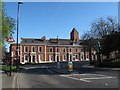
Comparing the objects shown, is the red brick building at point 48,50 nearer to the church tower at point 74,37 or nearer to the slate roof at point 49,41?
the slate roof at point 49,41

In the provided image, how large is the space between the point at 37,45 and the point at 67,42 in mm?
16253

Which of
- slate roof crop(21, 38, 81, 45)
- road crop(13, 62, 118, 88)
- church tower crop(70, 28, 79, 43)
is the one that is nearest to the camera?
road crop(13, 62, 118, 88)

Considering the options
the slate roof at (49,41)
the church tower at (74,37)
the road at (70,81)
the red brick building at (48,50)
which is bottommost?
the road at (70,81)

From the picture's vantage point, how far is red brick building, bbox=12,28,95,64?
113250 millimetres

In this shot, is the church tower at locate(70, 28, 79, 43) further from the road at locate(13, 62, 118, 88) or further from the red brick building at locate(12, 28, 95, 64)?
the road at locate(13, 62, 118, 88)

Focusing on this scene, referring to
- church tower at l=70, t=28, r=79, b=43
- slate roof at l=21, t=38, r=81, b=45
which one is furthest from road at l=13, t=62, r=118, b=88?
church tower at l=70, t=28, r=79, b=43

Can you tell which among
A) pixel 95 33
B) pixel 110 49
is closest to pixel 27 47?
pixel 95 33

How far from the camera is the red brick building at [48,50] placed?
372 ft

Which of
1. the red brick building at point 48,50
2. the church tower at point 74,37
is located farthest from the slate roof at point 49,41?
A: the church tower at point 74,37

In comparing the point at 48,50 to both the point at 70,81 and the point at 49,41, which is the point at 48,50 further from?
the point at 70,81

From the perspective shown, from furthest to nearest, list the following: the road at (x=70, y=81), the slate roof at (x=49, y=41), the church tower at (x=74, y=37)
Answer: the church tower at (x=74, y=37), the slate roof at (x=49, y=41), the road at (x=70, y=81)

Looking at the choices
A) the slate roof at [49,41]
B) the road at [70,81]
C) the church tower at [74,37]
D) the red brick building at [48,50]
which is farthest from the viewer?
the church tower at [74,37]

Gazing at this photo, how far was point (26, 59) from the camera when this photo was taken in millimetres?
113188

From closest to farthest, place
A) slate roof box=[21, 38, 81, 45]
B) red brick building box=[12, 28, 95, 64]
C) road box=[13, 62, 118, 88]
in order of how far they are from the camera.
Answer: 1. road box=[13, 62, 118, 88]
2. red brick building box=[12, 28, 95, 64]
3. slate roof box=[21, 38, 81, 45]
